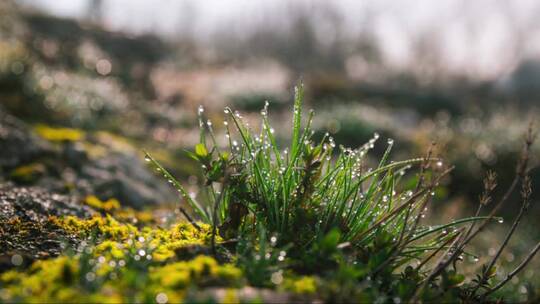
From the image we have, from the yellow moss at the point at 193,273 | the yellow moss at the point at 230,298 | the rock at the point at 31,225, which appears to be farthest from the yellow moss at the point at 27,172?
the yellow moss at the point at 230,298

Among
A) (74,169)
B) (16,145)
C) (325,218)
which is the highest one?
(16,145)

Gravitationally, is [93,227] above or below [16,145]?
below

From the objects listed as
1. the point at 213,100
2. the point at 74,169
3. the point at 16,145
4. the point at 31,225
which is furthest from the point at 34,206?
the point at 213,100

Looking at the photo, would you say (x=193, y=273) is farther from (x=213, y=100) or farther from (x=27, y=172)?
(x=213, y=100)

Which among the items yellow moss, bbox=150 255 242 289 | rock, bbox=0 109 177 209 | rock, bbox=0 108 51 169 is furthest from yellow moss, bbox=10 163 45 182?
yellow moss, bbox=150 255 242 289

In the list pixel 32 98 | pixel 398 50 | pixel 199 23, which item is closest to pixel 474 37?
pixel 398 50

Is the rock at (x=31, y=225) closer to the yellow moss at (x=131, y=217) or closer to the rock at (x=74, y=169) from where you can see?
the yellow moss at (x=131, y=217)

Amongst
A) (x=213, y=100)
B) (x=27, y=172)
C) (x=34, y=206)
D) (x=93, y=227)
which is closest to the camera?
(x=93, y=227)

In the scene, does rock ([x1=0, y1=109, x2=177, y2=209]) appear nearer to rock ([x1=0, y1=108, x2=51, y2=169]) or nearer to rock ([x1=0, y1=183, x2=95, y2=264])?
rock ([x1=0, y1=108, x2=51, y2=169])

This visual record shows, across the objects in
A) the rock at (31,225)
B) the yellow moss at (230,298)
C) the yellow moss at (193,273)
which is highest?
the rock at (31,225)
